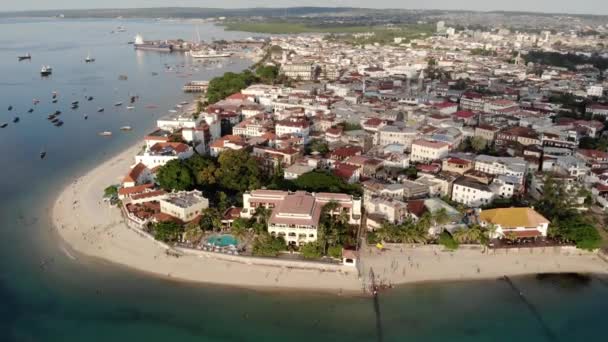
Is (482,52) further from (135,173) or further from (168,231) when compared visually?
(168,231)

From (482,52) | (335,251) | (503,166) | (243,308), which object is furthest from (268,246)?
(482,52)

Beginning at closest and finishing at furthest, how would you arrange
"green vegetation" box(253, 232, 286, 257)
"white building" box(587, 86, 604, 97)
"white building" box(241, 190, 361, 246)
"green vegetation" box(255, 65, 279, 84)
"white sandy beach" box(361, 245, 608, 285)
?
1. "white sandy beach" box(361, 245, 608, 285)
2. "green vegetation" box(253, 232, 286, 257)
3. "white building" box(241, 190, 361, 246)
4. "white building" box(587, 86, 604, 97)
5. "green vegetation" box(255, 65, 279, 84)

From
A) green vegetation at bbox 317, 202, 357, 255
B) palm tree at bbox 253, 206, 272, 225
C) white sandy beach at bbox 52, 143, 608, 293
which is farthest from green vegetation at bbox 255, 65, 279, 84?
white sandy beach at bbox 52, 143, 608, 293

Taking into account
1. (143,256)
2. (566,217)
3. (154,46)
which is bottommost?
(143,256)

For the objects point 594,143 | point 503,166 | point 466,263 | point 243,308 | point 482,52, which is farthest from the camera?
point 482,52

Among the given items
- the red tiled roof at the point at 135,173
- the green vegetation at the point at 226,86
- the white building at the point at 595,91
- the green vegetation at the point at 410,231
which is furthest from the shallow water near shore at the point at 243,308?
the white building at the point at 595,91

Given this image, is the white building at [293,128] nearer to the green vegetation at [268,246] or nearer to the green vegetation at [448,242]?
the green vegetation at [268,246]

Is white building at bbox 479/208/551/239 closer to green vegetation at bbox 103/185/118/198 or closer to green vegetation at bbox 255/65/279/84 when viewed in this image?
green vegetation at bbox 103/185/118/198
